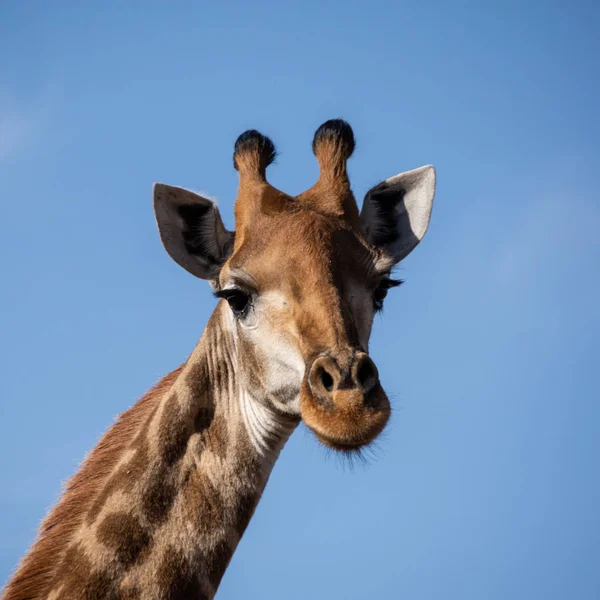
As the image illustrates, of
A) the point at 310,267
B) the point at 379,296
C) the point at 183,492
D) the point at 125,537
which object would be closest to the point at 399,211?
the point at 379,296

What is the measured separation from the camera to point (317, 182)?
10.7 metres

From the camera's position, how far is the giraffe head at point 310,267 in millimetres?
8062

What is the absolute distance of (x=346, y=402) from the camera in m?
7.90

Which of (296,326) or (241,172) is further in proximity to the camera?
(241,172)

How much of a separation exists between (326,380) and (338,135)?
3.81 meters

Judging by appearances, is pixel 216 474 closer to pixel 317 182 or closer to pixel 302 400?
pixel 302 400

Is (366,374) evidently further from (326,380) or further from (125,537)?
(125,537)

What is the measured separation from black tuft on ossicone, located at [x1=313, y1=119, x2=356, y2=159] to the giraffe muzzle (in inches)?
139

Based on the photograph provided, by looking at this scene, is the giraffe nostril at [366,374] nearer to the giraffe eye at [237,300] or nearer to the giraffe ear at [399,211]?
the giraffe eye at [237,300]

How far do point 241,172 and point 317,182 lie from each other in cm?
87

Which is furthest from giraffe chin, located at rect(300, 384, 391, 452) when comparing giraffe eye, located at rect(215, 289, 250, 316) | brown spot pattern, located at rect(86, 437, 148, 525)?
brown spot pattern, located at rect(86, 437, 148, 525)

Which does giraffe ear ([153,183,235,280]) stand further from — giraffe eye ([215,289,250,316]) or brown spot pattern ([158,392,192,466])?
brown spot pattern ([158,392,192,466])

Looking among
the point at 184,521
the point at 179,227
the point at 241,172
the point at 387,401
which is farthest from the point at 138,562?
the point at 241,172

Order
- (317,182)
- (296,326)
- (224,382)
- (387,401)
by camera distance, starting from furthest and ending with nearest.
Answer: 1. (317,182)
2. (224,382)
3. (296,326)
4. (387,401)
